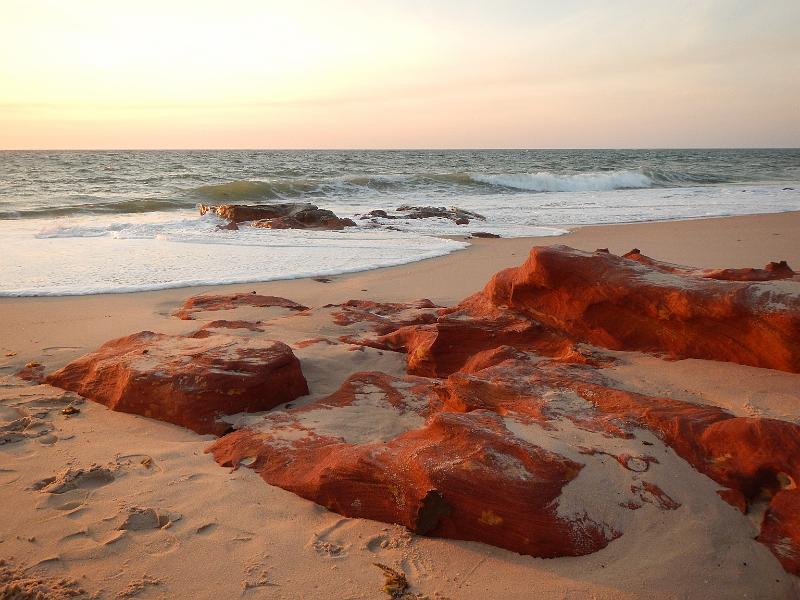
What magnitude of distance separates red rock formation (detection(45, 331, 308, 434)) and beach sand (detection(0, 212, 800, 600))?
9 cm

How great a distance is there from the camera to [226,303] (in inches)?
222

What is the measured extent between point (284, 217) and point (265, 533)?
1218 cm

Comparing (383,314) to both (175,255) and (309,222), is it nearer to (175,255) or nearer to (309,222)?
(175,255)

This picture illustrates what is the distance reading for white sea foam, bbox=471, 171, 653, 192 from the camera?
99.1ft

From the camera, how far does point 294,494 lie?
8.04 feet

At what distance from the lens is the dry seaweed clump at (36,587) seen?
6.19 ft

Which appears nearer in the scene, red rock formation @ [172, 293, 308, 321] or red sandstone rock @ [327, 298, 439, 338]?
red sandstone rock @ [327, 298, 439, 338]

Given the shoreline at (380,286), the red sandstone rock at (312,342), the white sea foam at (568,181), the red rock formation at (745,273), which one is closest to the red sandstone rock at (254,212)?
the shoreline at (380,286)

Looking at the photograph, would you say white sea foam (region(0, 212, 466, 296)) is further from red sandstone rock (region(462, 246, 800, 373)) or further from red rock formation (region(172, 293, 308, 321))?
red sandstone rock (region(462, 246, 800, 373))

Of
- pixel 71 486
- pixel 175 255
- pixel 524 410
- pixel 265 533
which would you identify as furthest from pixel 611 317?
pixel 175 255

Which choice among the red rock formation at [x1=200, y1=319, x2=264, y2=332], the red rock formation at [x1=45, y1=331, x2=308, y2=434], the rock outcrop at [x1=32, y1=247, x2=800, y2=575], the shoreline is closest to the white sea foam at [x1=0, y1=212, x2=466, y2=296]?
the shoreline

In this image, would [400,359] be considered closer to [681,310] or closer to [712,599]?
[681,310]

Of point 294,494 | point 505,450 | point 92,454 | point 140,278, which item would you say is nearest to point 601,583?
point 505,450

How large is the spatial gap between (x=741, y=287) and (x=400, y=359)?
206cm
